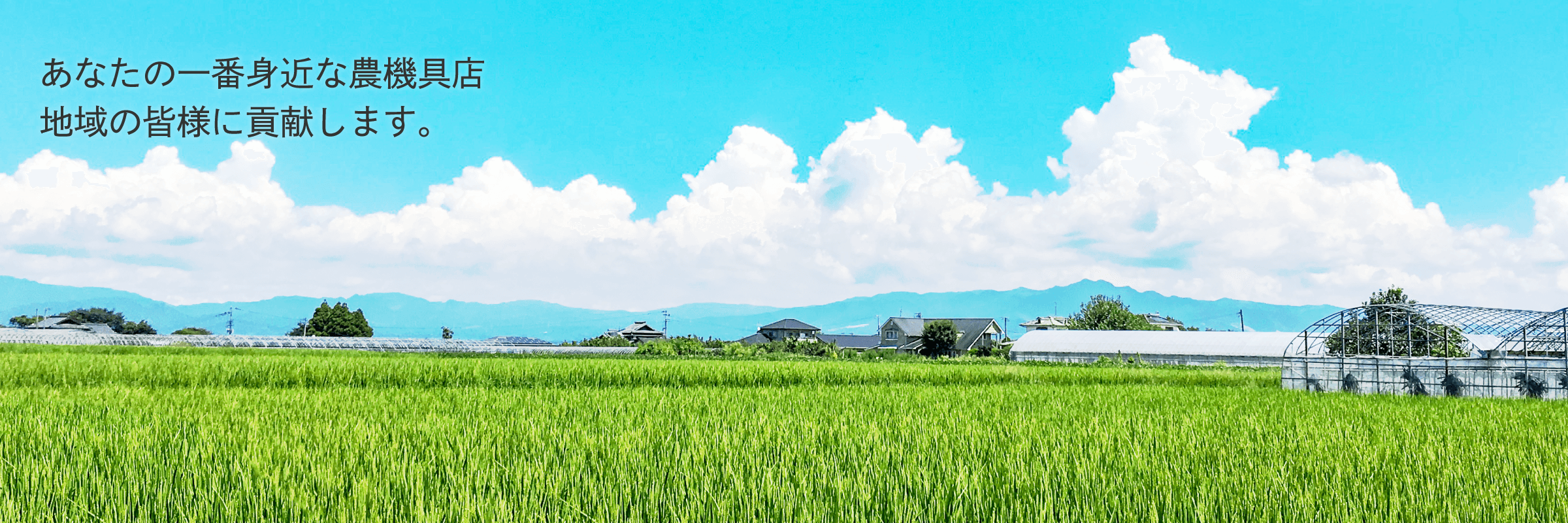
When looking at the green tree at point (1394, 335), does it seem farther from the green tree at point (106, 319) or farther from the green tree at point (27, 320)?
the green tree at point (27, 320)

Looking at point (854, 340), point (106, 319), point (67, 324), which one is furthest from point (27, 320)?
point (854, 340)

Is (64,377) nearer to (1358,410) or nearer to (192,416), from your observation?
(192,416)

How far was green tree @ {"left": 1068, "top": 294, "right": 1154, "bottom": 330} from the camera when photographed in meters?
69.8

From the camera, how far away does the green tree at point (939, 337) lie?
5441 centimetres

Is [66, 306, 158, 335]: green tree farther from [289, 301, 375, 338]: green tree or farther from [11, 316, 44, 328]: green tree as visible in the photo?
[289, 301, 375, 338]: green tree

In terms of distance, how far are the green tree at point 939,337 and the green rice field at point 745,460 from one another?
4446 centimetres

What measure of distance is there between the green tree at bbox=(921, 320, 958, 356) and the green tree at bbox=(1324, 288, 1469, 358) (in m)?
28.6

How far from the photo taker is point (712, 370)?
17.1m

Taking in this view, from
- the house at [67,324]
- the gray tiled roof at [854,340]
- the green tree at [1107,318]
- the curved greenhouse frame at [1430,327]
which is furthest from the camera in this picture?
the gray tiled roof at [854,340]

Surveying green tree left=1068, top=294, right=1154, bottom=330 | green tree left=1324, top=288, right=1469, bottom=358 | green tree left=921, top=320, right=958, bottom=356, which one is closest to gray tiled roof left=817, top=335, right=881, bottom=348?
green tree left=1068, top=294, right=1154, bottom=330

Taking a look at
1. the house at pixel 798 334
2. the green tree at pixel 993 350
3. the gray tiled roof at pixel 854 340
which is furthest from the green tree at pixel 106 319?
the green tree at pixel 993 350

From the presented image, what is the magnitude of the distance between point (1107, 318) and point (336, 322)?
6285cm

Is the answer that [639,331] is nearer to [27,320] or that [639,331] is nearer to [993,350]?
[993,350]

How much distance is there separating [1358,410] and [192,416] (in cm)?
1187
